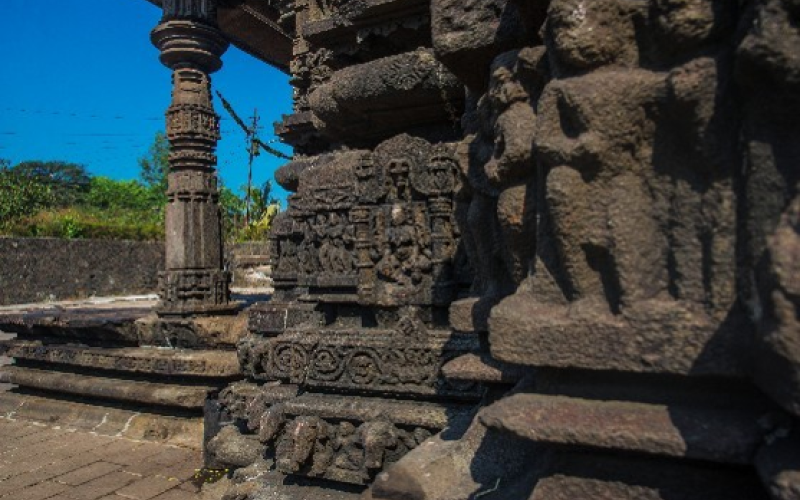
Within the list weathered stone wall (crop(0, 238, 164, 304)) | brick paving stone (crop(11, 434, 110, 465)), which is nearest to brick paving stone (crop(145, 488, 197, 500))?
brick paving stone (crop(11, 434, 110, 465))

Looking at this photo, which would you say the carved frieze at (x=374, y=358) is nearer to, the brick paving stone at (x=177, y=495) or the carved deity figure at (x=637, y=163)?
the brick paving stone at (x=177, y=495)

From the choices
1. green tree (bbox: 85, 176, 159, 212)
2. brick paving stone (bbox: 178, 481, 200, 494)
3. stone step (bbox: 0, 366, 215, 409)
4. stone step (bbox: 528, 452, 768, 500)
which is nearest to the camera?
stone step (bbox: 528, 452, 768, 500)

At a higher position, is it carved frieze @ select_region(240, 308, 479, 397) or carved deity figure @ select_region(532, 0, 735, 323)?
carved deity figure @ select_region(532, 0, 735, 323)

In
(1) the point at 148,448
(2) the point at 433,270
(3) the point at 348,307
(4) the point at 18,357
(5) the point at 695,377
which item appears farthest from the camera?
(4) the point at 18,357

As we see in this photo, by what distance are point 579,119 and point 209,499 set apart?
282cm

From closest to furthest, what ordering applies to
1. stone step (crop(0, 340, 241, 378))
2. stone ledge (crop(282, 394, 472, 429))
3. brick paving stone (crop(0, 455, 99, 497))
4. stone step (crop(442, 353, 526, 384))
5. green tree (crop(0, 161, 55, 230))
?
stone step (crop(442, 353, 526, 384)) → stone ledge (crop(282, 394, 472, 429)) → brick paving stone (crop(0, 455, 99, 497)) → stone step (crop(0, 340, 241, 378)) → green tree (crop(0, 161, 55, 230))

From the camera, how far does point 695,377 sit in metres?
1.02

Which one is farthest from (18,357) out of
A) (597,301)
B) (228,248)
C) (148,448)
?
(228,248)

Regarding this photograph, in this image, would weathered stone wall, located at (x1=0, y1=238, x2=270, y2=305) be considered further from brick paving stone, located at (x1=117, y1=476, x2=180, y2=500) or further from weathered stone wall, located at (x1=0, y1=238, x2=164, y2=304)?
brick paving stone, located at (x1=117, y1=476, x2=180, y2=500)

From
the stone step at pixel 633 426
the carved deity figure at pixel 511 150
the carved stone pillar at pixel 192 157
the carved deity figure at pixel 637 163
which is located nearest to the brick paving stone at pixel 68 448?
the carved stone pillar at pixel 192 157

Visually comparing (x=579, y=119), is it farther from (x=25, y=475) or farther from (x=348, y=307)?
(x=25, y=475)

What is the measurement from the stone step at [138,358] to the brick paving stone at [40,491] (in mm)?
1324

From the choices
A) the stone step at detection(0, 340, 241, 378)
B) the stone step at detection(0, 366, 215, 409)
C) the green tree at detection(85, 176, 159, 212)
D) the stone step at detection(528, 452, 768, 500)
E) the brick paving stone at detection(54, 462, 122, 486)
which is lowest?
the brick paving stone at detection(54, 462, 122, 486)

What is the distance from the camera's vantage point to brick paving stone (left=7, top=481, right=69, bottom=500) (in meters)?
3.23
